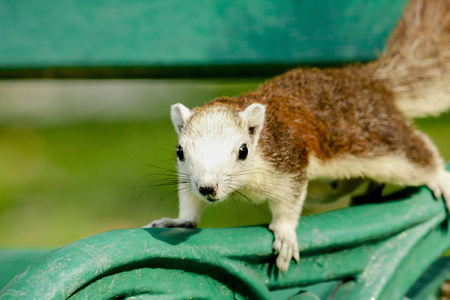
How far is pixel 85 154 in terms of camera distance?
146 inches

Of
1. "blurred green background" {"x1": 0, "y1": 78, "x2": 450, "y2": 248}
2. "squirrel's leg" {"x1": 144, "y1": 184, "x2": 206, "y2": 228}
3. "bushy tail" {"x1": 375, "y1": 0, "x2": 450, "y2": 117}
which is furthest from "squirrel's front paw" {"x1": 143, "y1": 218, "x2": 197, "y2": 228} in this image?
"blurred green background" {"x1": 0, "y1": 78, "x2": 450, "y2": 248}

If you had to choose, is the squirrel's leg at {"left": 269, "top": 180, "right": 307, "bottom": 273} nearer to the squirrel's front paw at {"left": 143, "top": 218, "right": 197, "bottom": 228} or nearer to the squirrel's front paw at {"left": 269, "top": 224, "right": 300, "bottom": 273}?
the squirrel's front paw at {"left": 269, "top": 224, "right": 300, "bottom": 273}

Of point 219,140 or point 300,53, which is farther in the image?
point 300,53

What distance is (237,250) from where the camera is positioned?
1.00m

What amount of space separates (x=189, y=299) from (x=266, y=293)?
0.17 metres

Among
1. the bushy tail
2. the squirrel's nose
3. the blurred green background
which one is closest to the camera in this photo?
the squirrel's nose

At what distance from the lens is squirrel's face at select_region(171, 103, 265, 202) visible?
105 cm

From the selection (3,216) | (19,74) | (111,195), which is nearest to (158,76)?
(19,74)

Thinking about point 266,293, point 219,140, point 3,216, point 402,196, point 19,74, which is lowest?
point 3,216

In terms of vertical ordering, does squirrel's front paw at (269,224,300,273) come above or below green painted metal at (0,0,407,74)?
below

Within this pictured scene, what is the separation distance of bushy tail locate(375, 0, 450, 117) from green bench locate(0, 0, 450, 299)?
0.53 ft

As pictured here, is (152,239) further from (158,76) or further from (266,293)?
(158,76)

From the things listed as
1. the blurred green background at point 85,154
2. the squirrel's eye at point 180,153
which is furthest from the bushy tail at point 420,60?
the blurred green background at point 85,154

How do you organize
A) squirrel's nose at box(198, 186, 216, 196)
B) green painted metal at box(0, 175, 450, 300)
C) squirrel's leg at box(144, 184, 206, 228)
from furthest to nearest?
squirrel's leg at box(144, 184, 206, 228) < squirrel's nose at box(198, 186, 216, 196) < green painted metal at box(0, 175, 450, 300)
